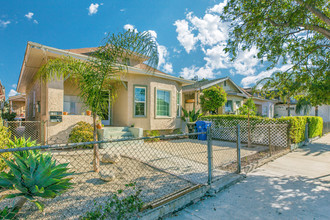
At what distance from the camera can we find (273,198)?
3.26m

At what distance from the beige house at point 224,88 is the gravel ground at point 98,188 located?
10.2 m

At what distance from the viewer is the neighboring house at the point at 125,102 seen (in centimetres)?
711

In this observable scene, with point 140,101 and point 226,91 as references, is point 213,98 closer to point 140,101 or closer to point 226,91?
point 226,91

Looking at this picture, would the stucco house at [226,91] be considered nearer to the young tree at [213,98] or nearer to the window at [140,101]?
the young tree at [213,98]

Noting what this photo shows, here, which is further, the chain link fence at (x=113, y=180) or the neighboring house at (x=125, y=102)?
the neighboring house at (x=125, y=102)

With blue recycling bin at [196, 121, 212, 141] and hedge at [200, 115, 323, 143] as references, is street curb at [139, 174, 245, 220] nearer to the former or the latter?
hedge at [200, 115, 323, 143]

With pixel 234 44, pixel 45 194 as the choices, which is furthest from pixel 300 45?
pixel 45 194

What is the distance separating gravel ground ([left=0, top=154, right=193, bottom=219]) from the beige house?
1021 cm

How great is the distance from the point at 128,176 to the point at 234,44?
5443 millimetres

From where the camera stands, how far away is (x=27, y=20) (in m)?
12.5

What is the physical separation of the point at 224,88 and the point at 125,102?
10.9 metres

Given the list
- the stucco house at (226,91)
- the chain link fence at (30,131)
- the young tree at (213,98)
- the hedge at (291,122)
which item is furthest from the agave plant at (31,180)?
the stucco house at (226,91)

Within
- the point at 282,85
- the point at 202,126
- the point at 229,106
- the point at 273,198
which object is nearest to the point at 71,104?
the point at 202,126

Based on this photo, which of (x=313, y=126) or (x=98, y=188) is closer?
(x=98, y=188)
